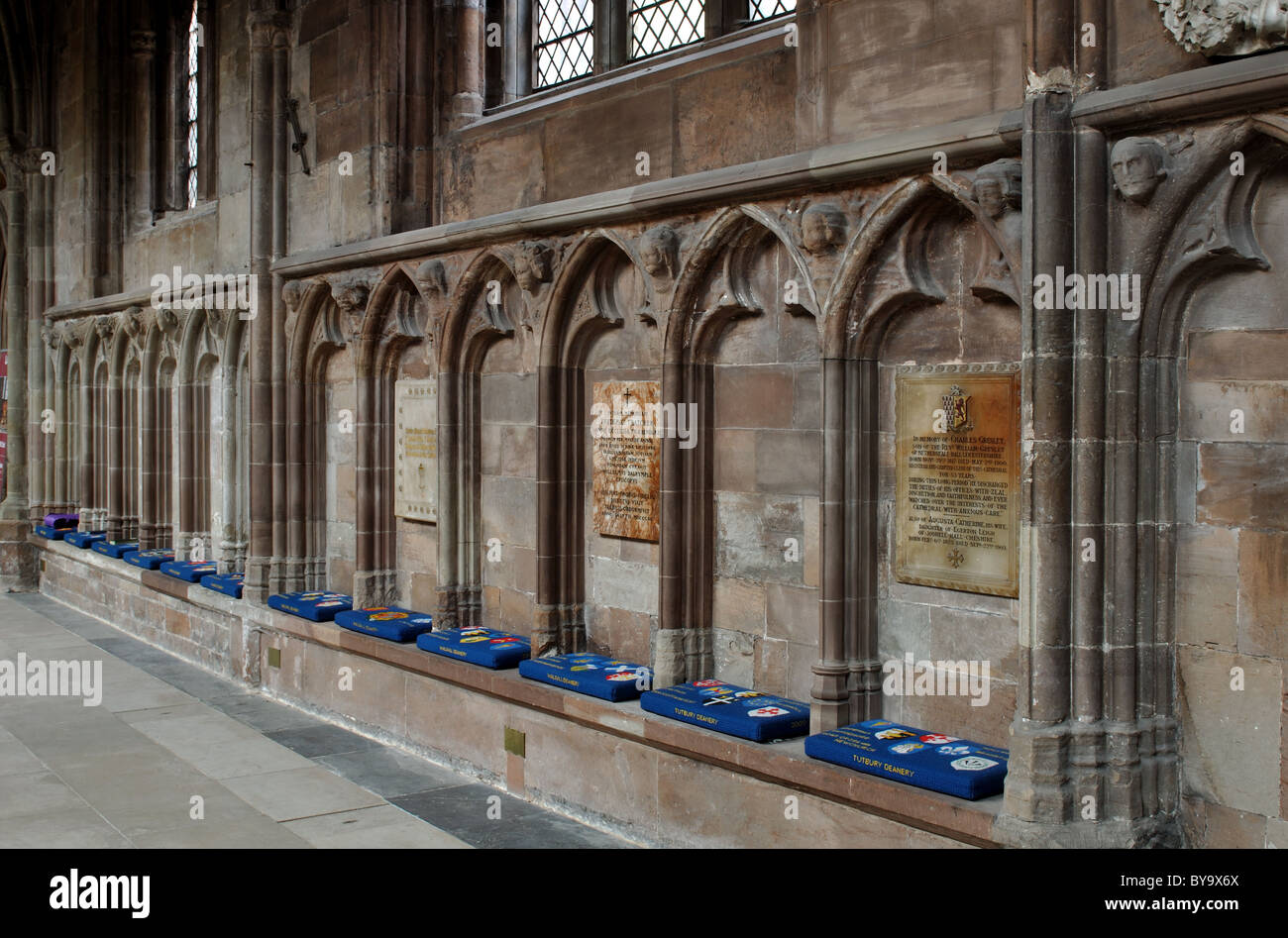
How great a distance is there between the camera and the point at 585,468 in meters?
7.02

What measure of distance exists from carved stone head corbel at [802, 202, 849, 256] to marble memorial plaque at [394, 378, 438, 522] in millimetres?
3357

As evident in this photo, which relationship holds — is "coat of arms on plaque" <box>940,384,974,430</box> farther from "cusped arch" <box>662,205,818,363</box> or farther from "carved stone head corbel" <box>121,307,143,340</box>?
"carved stone head corbel" <box>121,307,143,340</box>

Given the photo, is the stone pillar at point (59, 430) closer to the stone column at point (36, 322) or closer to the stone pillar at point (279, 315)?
the stone column at point (36, 322)

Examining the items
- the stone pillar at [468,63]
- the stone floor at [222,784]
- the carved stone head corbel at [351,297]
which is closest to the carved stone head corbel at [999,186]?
the stone floor at [222,784]

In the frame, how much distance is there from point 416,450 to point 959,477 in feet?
14.0

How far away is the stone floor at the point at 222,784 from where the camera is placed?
6047 millimetres

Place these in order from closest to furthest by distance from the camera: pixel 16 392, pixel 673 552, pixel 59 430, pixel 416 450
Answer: pixel 673 552, pixel 416 450, pixel 59 430, pixel 16 392

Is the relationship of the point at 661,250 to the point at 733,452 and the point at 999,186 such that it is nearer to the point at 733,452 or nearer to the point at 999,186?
the point at 733,452

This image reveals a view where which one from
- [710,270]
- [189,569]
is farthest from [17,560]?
[710,270]

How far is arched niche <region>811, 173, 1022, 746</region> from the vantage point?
16.3ft

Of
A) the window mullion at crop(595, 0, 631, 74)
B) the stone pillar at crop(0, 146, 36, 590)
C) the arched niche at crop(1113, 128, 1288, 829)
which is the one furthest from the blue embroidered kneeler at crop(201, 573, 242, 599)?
the arched niche at crop(1113, 128, 1288, 829)
